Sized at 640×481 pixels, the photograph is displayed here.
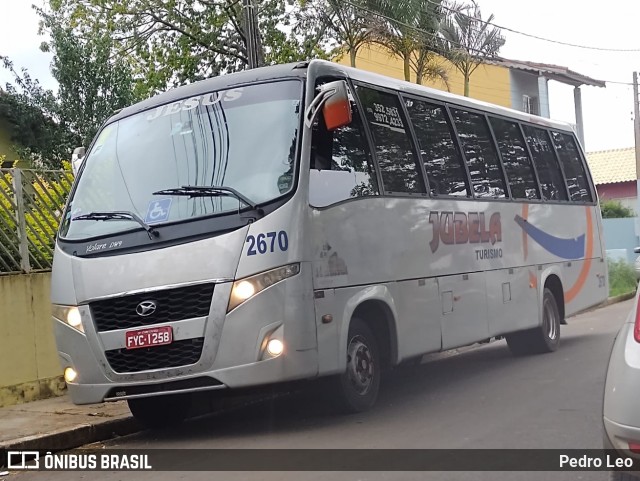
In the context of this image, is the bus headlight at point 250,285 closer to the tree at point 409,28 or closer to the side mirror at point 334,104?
the side mirror at point 334,104

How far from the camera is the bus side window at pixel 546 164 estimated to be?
1238 centimetres

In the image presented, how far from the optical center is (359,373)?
26.1ft

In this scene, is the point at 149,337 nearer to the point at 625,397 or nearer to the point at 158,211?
the point at 158,211

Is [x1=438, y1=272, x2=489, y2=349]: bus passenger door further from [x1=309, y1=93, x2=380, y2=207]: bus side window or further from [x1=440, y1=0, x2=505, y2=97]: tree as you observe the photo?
[x1=440, y1=0, x2=505, y2=97]: tree

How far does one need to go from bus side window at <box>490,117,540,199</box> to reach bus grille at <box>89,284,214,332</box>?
18.3 feet

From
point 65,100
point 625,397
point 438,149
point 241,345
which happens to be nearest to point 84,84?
point 65,100

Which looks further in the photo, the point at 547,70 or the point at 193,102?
the point at 547,70

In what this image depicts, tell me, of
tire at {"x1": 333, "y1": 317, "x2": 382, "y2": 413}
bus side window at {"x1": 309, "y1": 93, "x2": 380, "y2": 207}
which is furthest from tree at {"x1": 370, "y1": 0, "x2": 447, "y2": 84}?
tire at {"x1": 333, "y1": 317, "x2": 382, "y2": 413}

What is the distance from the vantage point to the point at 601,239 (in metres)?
14.3

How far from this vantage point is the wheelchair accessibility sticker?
7352mm

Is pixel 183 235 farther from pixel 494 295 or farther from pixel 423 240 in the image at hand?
pixel 494 295

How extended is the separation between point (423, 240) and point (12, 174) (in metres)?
4.75

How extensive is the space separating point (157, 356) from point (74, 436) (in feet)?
4.25
